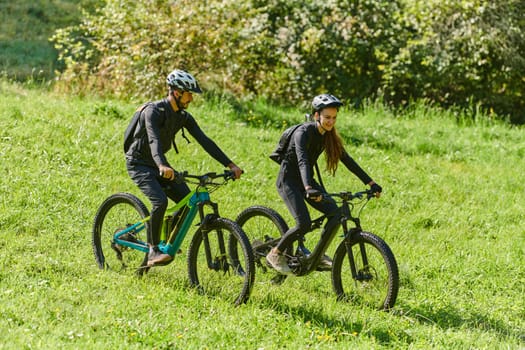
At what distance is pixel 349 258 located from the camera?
7062mm

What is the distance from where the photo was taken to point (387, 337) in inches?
261

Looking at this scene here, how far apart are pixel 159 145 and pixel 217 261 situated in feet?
3.74

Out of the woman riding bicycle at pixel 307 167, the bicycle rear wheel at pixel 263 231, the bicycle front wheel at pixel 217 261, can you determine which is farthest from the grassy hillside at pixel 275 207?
the woman riding bicycle at pixel 307 167

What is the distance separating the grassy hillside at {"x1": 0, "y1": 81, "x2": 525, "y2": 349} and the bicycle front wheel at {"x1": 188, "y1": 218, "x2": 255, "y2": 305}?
171mm

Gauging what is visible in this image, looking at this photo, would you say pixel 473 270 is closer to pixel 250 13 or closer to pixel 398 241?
pixel 398 241

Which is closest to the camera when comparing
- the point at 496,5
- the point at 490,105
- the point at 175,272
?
the point at 175,272

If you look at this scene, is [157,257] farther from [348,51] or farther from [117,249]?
[348,51]

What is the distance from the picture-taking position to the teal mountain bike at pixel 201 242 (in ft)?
23.0

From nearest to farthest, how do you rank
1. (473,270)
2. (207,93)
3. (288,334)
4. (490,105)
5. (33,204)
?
1. (288,334)
2. (473,270)
3. (33,204)
4. (207,93)
5. (490,105)

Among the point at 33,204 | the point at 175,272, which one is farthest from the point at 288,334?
the point at 33,204

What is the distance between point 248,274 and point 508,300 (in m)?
2.82

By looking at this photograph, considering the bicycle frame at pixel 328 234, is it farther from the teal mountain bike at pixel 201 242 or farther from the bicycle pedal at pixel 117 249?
the bicycle pedal at pixel 117 249

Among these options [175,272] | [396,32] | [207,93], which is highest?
[396,32]

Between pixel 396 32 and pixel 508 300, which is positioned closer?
pixel 508 300
